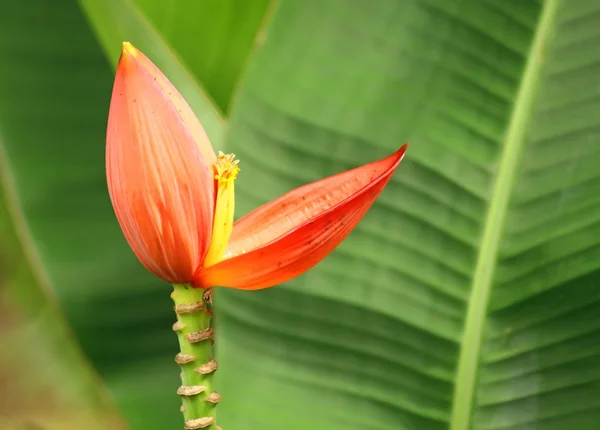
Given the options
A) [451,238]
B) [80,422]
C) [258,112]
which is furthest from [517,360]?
[80,422]

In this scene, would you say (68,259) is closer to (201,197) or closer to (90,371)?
(90,371)

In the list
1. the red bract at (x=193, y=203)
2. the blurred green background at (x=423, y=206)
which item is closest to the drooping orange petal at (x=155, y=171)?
the red bract at (x=193, y=203)

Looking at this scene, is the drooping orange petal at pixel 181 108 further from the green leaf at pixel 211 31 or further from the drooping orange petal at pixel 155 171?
the green leaf at pixel 211 31

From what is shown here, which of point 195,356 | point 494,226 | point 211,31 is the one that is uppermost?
point 211,31

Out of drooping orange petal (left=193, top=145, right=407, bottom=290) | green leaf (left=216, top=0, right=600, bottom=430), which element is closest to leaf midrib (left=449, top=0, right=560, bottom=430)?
green leaf (left=216, top=0, right=600, bottom=430)

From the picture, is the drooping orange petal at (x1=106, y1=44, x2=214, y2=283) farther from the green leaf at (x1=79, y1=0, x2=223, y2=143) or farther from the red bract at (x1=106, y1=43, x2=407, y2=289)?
the green leaf at (x1=79, y1=0, x2=223, y2=143)

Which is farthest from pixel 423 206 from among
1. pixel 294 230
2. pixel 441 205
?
pixel 294 230

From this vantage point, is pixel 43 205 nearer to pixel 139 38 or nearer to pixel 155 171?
pixel 139 38
